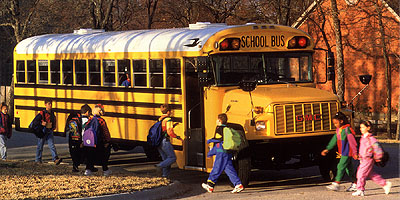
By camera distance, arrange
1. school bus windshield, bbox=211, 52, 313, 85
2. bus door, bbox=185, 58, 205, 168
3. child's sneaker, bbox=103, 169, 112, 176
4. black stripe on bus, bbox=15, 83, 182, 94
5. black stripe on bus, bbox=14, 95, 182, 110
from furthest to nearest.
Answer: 1. black stripe on bus, bbox=14, 95, 182, 110
2. black stripe on bus, bbox=15, 83, 182, 94
3. bus door, bbox=185, 58, 205, 168
4. child's sneaker, bbox=103, 169, 112, 176
5. school bus windshield, bbox=211, 52, 313, 85

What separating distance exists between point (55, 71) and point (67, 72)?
57 centimetres

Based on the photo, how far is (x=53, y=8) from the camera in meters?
37.8

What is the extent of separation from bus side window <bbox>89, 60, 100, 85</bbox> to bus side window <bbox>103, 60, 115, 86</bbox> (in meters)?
0.25

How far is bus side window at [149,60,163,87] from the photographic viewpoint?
14441 millimetres

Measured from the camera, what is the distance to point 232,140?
11758mm

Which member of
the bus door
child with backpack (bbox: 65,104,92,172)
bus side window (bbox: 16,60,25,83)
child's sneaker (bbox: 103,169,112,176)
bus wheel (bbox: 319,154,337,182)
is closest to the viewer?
bus wheel (bbox: 319,154,337,182)

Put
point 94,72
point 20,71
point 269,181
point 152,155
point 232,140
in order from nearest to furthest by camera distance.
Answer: point 232,140, point 269,181, point 94,72, point 152,155, point 20,71

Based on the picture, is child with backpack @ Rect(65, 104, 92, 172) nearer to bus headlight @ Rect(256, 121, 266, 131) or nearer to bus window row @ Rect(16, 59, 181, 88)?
bus window row @ Rect(16, 59, 181, 88)

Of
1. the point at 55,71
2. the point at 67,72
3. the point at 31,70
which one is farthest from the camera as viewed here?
the point at 31,70

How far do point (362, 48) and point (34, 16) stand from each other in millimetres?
15529

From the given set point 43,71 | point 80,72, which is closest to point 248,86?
point 80,72

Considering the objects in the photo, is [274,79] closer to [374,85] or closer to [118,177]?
[118,177]

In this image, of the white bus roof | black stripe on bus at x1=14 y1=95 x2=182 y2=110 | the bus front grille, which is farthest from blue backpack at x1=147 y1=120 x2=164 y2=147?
the bus front grille

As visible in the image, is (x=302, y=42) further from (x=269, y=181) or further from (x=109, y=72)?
(x=109, y=72)
